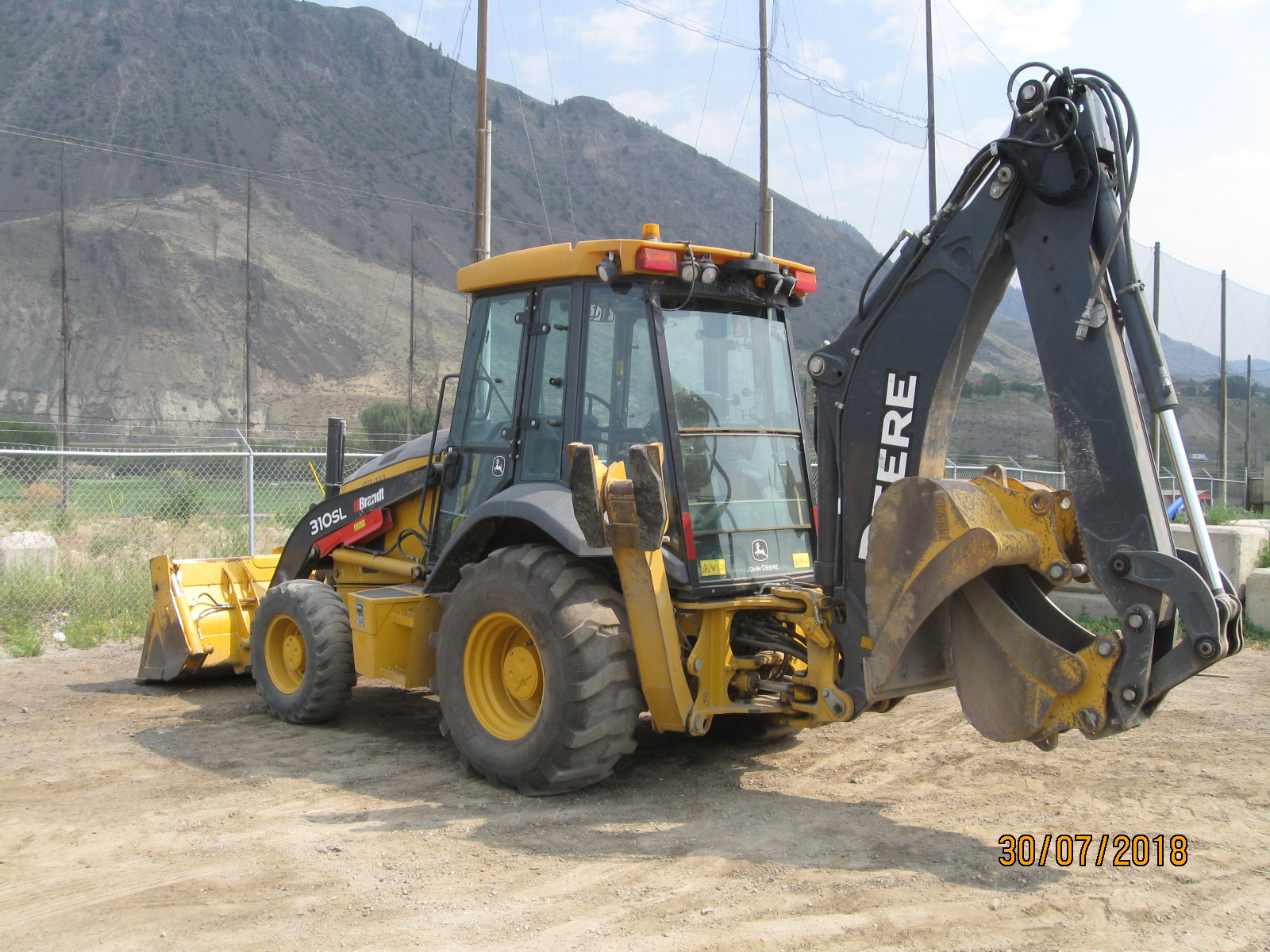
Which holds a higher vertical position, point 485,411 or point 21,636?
point 485,411

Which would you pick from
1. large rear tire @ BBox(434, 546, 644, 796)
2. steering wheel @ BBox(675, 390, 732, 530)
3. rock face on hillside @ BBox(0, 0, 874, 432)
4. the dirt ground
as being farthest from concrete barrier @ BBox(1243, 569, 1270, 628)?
rock face on hillside @ BBox(0, 0, 874, 432)

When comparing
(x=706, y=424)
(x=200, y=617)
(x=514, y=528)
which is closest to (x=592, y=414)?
(x=706, y=424)

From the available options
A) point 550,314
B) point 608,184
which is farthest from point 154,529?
point 608,184

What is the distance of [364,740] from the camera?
6.39 meters

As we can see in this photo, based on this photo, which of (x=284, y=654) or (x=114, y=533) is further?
(x=114, y=533)

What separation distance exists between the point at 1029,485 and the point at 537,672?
2522 mm

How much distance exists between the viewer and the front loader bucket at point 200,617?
25.3 ft

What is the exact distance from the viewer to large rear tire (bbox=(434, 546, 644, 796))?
4914mm

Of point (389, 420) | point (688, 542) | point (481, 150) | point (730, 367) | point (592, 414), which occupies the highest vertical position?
point (481, 150)

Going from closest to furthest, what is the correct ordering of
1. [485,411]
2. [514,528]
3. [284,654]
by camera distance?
[514,528] < [485,411] < [284,654]

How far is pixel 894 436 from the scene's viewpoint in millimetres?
4629

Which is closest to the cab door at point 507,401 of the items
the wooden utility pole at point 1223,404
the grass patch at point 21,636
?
the grass patch at point 21,636
